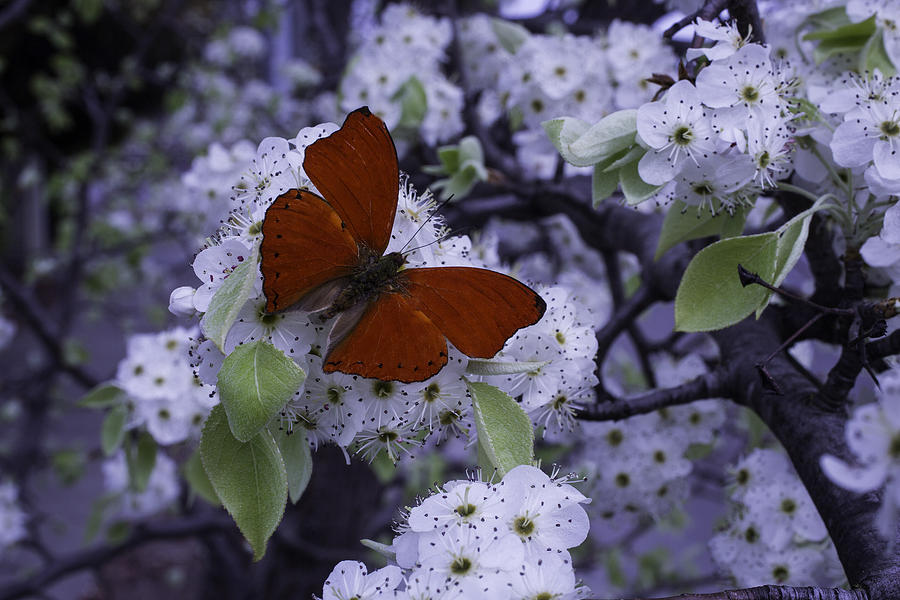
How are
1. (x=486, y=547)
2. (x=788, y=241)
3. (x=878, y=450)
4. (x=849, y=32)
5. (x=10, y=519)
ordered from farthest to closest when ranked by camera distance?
(x=10, y=519) → (x=849, y=32) → (x=788, y=241) → (x=486, y=547) → (x=878, y=450)

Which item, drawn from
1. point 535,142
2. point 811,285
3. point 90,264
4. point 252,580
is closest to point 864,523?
point 811,285

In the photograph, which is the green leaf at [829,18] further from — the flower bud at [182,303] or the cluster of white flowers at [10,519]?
the cluster of white flowers at [10,519]

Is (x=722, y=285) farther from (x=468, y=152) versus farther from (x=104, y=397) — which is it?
(x=104, y=397)

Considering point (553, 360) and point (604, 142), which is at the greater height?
point (604, 142)

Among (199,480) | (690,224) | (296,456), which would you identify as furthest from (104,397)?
(690,224)

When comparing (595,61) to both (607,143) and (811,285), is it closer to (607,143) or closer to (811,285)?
(811,285)

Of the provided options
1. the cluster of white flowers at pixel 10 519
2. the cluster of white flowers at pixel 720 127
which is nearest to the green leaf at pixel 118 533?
the cluster of white flowers at pixel 10 519

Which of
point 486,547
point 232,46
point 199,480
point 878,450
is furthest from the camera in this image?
point 232,46
